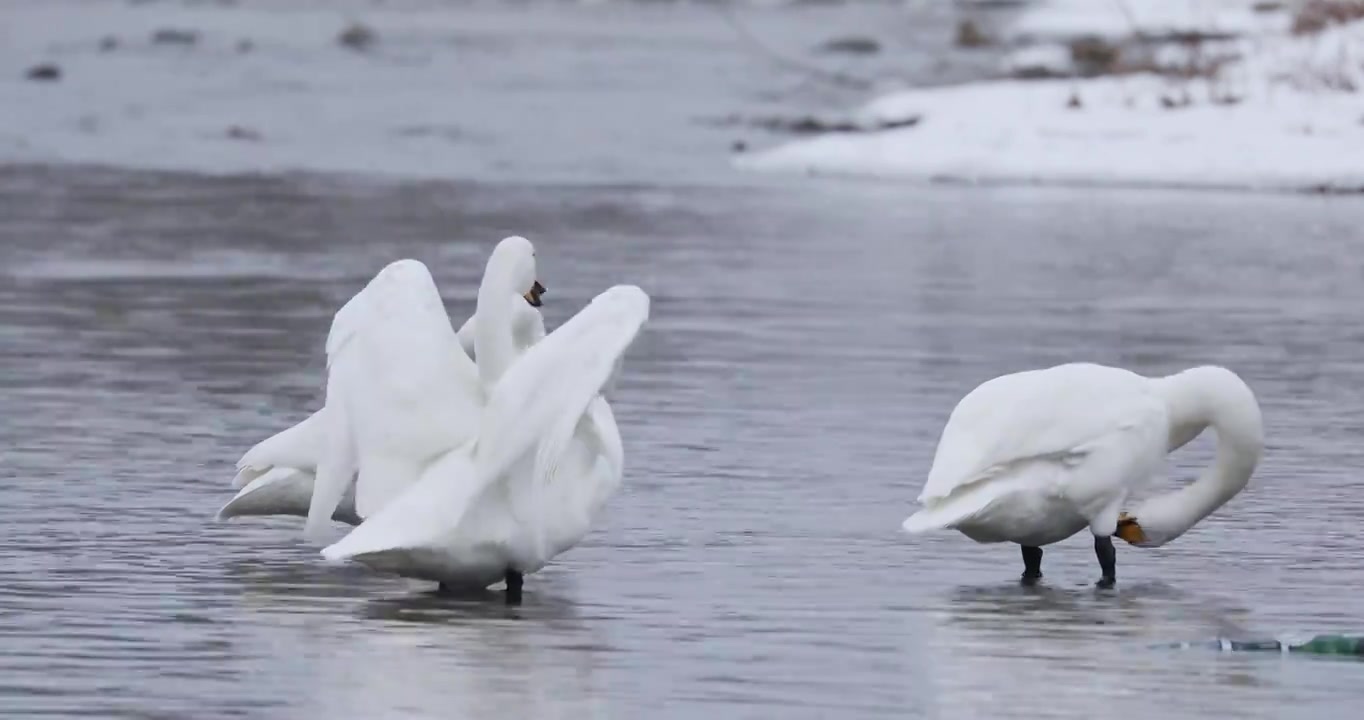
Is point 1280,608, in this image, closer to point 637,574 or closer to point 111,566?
point 637,574

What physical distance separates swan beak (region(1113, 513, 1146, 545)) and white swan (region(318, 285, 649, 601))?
1.80 meters

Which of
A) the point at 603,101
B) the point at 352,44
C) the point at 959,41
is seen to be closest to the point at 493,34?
the point at 352,44

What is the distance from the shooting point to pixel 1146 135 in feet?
90.4

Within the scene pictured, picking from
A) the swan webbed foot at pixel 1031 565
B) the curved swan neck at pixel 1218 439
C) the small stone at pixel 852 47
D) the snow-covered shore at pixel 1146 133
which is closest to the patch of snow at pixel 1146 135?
the snow-covered shore at pixel 1146 133

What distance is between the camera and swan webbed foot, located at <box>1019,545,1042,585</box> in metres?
9.59

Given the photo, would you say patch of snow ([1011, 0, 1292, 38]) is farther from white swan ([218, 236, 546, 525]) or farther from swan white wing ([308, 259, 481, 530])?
swan white wing ([308, 259, 481, 530])

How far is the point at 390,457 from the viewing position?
9.00 metres

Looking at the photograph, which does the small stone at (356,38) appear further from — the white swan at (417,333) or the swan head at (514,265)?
the swan head at (514,265)

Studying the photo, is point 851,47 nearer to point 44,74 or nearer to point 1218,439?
point 44,74

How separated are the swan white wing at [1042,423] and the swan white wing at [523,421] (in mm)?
1127

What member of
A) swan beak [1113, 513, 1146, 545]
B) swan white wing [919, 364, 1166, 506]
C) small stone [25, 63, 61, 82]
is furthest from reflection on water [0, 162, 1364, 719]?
small stone [25, 63, 61, 82]

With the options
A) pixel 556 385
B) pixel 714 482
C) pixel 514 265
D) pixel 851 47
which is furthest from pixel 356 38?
pixel 556 385

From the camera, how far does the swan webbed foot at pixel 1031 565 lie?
378 inches

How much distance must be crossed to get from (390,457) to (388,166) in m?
19.4
